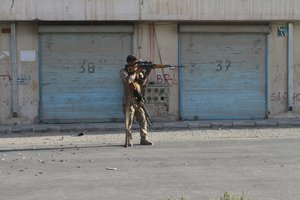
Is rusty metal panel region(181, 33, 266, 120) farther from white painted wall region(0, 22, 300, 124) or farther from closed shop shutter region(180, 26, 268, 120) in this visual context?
white painted wall region(0, 22, 300, 124)

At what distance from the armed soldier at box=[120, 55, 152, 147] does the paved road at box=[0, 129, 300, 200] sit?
21.1 inches

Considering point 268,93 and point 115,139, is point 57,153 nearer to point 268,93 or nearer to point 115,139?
point 115,139

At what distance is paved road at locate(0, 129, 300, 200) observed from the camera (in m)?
7.96

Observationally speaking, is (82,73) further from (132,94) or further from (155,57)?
(132,94)

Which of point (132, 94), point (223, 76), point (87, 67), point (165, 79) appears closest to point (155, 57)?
point (165, 79)

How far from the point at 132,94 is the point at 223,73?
593cm

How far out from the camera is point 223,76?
17.9 meters

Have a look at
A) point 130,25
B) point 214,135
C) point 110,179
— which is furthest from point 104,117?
point 110,179

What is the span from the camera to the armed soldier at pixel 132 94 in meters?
12.5

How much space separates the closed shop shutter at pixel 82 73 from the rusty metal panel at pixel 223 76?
2008mm

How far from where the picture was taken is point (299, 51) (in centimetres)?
1823
